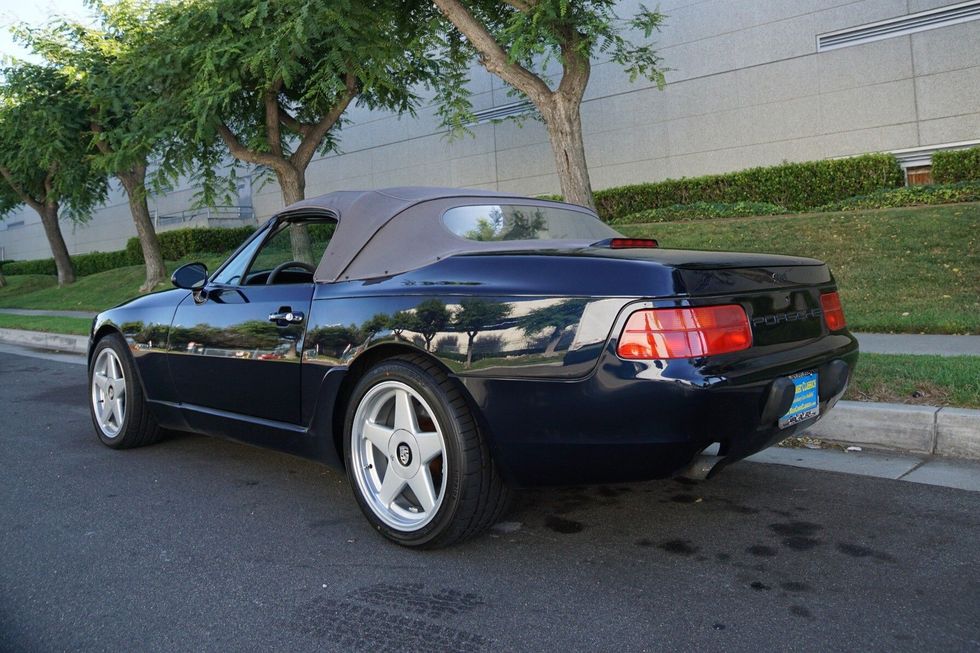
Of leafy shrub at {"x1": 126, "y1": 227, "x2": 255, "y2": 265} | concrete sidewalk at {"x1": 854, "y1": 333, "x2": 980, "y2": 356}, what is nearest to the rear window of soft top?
concrete sidewalk at {"x1": 854, "y1": 333, "x2": 980, "y2": 356}

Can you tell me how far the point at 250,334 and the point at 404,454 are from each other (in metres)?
1.14

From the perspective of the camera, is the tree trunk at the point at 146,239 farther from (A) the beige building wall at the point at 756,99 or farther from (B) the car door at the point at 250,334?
(B) the car door at the point at 250,334

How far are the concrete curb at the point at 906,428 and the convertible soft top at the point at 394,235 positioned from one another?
6.82 ft

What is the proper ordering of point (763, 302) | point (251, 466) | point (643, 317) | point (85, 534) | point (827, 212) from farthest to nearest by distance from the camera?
point (827, 212) < point (251, 466) < point (85, 534) < point (763, 302) < point (643, 317)

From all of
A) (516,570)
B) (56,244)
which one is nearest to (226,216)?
(56,244)

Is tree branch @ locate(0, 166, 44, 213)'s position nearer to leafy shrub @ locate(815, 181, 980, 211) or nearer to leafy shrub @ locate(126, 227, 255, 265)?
leafy shrub @ locate(126, 227, 255, 265)

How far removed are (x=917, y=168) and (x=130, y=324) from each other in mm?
14282

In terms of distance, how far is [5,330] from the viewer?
1432cm

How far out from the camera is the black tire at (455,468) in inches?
119

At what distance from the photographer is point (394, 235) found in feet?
11.7

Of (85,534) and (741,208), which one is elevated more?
(741,208)

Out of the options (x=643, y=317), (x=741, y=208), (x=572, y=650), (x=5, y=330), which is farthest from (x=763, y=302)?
(x=5, y=330)

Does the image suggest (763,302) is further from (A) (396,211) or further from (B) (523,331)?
(A) (396,211)

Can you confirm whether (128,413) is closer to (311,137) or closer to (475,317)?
(475,317)
